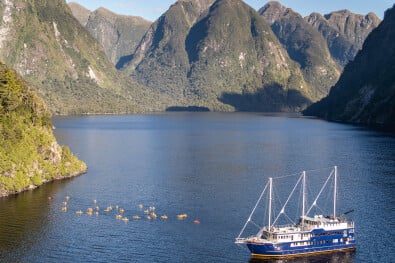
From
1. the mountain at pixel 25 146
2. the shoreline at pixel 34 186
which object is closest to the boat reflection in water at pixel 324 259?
the shoreline at pixel 34 186

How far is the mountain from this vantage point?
150 m

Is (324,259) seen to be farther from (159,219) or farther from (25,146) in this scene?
(25,146)

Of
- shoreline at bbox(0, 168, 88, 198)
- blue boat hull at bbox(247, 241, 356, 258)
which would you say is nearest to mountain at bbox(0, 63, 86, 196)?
shoreline at bbox(0, 168, 88, 198)

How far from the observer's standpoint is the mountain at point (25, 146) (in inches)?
5886

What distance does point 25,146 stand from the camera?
520 ft

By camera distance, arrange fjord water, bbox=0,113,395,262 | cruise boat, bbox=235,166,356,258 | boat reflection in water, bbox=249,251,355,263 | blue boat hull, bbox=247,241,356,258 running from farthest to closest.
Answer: fjord water, bbox=0,113,395,262
cruise boat, bbox=235,166,356,258
blue boat hull, bbox=247,241,356,258
boat reflection in water, bbox=249,251,355,263

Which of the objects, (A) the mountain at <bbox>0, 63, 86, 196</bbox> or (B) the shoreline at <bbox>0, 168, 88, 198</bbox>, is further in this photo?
(A) the mountain at <bbox>0, 63, 86, 196</bbox>

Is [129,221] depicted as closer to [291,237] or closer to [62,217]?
[62,217]

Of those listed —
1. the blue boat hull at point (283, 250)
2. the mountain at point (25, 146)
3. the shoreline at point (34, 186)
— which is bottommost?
the blue boat hull at point (283, 250)

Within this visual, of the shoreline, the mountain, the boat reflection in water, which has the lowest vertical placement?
the boat reflection in water

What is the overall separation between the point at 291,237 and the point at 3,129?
88.7 m

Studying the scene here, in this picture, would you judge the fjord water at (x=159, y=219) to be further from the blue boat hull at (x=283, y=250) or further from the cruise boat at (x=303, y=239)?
the cruise boat at (x=303, y=239)

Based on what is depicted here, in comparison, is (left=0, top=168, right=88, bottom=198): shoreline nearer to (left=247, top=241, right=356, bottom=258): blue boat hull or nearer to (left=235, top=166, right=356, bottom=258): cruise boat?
(left=235, top=166, right=356, bottom=258): cruise boat

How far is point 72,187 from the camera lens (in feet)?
525
